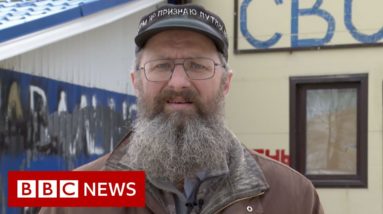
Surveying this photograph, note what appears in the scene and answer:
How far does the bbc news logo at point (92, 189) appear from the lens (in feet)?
7.70

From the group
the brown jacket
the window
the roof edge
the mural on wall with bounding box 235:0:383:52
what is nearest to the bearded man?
the brown jacket

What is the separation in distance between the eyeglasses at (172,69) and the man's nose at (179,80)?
1 cm

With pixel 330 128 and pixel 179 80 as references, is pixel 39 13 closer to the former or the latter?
pixel 330 128

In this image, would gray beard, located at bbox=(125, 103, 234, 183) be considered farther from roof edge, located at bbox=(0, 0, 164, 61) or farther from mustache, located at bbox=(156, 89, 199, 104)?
roof edge, located at bbox=(0, 0, 164, 61)

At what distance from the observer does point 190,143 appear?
8.02 feet

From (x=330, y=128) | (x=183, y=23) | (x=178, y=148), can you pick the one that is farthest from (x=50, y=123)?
(x=183, y=23)

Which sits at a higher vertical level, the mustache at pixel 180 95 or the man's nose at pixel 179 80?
the man's nose at pixel 179 80

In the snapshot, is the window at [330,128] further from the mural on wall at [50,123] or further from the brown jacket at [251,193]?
the brown jacket at [251,193]

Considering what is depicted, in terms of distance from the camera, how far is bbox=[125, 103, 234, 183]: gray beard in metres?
2.41

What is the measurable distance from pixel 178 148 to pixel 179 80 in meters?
0.28

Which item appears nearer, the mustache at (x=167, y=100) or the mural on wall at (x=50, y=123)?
the mustache at (x=167, y=100)

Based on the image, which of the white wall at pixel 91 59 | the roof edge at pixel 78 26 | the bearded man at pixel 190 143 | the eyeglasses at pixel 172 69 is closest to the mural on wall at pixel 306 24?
the roof edge at pixel 78 26

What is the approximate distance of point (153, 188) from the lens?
234cm

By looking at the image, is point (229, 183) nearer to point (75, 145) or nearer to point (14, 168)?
point (14, 168)
